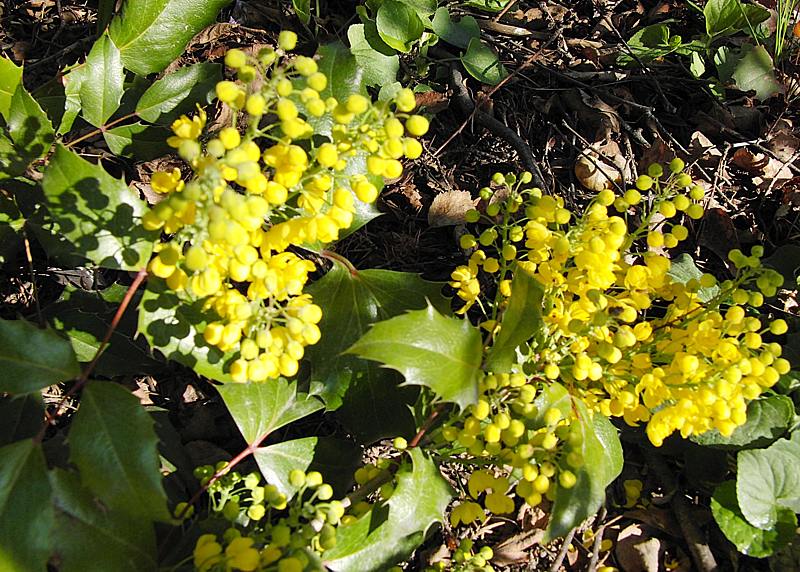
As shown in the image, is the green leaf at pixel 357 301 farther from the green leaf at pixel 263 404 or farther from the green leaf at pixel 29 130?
the green leaf at pixel 29 130

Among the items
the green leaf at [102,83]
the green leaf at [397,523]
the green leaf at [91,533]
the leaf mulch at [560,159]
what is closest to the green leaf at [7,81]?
the green leaf at [102,83]

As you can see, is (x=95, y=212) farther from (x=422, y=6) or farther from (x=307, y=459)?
(x=422, y=6)

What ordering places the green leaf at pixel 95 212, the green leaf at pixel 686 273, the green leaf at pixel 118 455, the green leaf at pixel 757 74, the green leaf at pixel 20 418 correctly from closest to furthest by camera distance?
the green leaf at pixel 118 455, the green leaf at pixel 95 212, the green leaf at pixel 20 418, the green leaf at pixel 686 273, the green leaf at pixel 757 74

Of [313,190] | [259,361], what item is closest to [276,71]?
[313,190]

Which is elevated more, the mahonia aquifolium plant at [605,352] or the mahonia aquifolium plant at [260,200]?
the mahonia aquifolium plant at [260,200]

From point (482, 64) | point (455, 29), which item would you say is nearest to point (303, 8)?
point (455, 29)

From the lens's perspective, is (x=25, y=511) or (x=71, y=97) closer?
(x=25, y=511)

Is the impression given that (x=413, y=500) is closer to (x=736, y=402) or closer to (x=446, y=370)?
(x=446, y=370)
